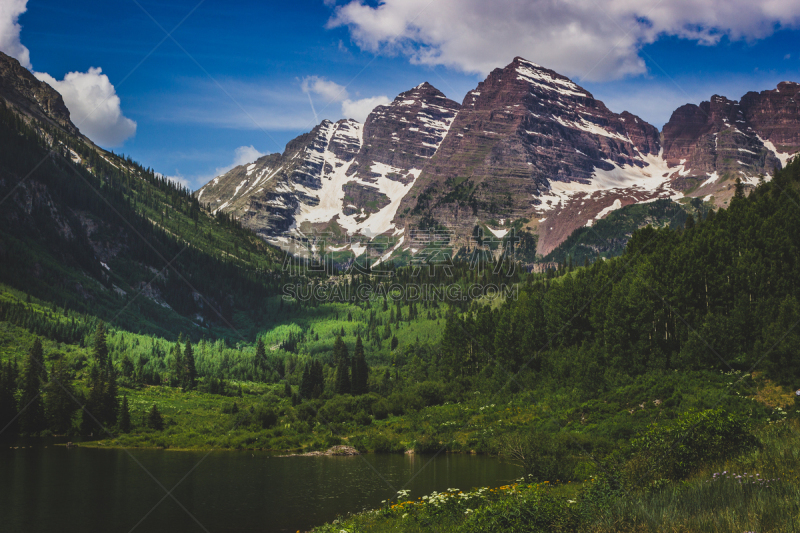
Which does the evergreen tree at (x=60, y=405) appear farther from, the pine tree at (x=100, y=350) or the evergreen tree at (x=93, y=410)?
the pine tree at (x=100, y=350)

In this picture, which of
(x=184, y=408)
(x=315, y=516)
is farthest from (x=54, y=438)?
(x=315, y=516)

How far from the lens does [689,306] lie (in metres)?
82.7

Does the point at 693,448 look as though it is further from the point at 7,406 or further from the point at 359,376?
the point at 7,406

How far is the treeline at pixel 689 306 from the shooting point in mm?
73688

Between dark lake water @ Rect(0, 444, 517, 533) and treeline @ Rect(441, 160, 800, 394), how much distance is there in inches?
1144

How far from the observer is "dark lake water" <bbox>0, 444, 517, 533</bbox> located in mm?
47219

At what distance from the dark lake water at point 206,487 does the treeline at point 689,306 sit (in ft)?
95.4

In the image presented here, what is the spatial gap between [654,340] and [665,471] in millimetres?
56045

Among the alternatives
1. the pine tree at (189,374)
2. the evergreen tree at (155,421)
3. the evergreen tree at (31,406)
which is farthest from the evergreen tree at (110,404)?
the pine tree at (189,374)

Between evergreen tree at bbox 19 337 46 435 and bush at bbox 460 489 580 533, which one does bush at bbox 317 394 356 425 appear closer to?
evergreen tree at bbox 19 337 46 435

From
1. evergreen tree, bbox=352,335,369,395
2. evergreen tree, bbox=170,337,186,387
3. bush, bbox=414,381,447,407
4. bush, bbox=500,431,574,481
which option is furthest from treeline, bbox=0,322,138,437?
bush, bbox=500,431,574,481

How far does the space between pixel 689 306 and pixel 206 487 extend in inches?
2734

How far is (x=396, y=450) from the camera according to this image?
8656cm

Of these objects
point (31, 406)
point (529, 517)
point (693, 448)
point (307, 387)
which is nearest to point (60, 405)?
point (31, 406)
